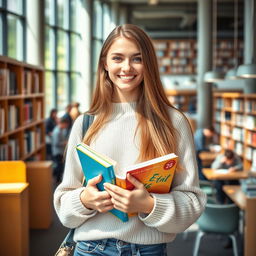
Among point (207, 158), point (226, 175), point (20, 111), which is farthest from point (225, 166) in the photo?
point (20, 111)

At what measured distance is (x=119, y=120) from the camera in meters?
1.62

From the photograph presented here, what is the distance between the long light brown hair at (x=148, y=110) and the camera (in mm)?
1520

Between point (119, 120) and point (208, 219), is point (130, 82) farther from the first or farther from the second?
point (208, 219)

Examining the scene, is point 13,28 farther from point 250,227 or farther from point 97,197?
point 97,197

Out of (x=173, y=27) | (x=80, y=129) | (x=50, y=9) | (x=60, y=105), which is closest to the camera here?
(x=80, y=129)

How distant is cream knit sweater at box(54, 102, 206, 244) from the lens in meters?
1.47

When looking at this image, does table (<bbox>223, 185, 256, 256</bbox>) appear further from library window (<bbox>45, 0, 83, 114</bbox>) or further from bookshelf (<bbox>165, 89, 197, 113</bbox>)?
bookshelf (<bbox>165, 89, 197, 113</bbox>)

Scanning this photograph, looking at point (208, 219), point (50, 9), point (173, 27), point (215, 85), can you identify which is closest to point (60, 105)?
point (50, 9)

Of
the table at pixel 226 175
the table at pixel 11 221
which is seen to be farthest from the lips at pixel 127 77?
the table at pixel 226 175

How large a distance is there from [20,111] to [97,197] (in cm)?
447

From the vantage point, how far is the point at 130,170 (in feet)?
4.51

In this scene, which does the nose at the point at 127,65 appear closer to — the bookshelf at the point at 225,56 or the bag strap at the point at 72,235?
the bag strap at the point at 72,235

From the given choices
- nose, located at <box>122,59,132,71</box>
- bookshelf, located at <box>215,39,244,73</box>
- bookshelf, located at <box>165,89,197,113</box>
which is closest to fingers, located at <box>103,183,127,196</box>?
nose, located at <box>122,59,132,71</box>

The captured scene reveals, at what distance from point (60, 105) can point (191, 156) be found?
1001cm
